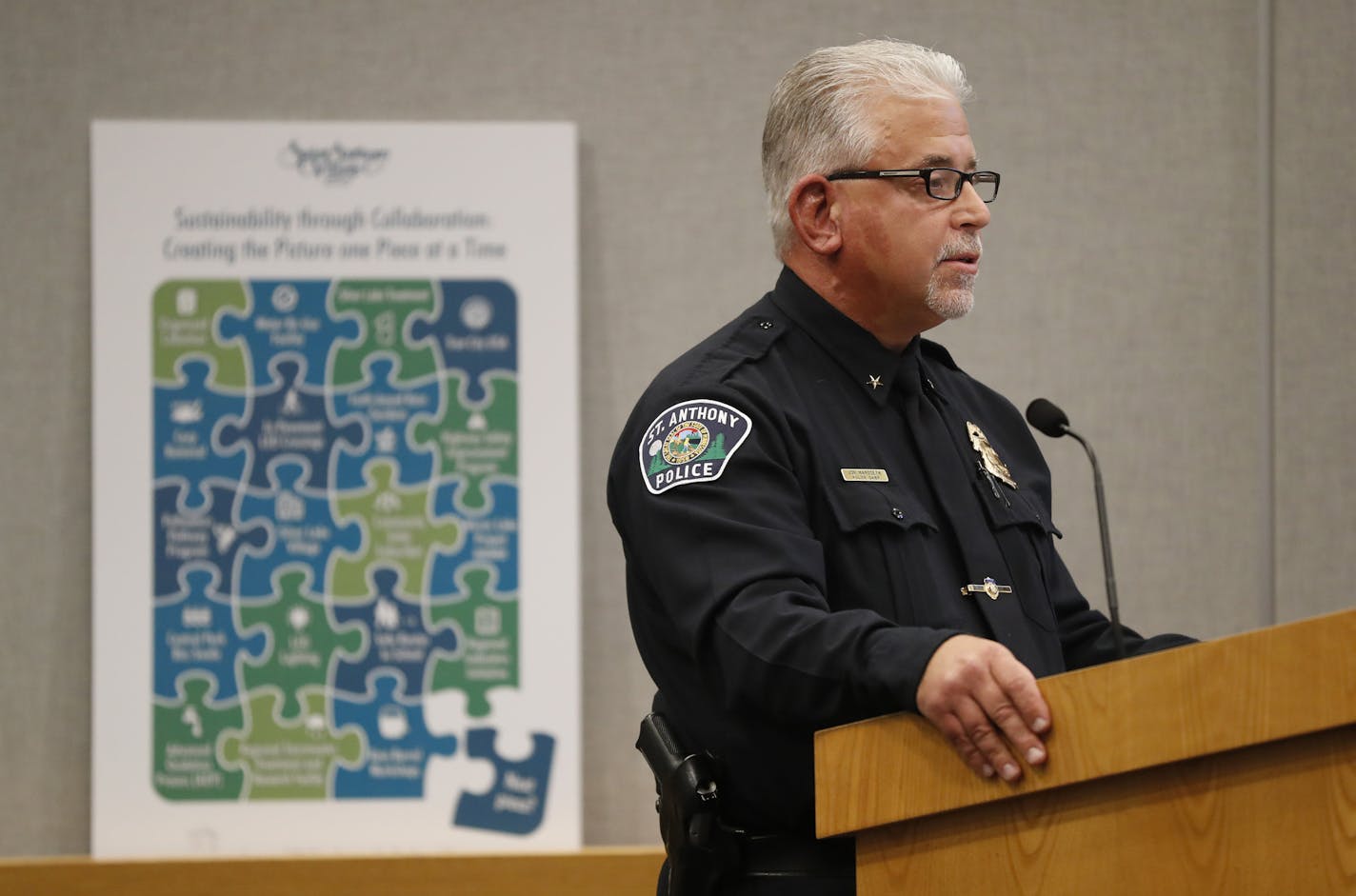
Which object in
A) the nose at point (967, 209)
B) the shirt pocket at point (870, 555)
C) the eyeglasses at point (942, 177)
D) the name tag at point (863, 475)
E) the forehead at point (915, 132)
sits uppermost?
the forehead at point (915, 132)

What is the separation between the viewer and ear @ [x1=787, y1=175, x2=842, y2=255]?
1.66m

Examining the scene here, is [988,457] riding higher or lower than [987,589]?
higher

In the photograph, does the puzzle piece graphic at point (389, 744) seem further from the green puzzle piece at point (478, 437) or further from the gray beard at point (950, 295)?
the gray beard at point (950, 295)

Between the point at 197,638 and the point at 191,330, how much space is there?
0.70 meters

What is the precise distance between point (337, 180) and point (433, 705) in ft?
4.01

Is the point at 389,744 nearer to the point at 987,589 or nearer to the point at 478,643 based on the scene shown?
the point at 478,643

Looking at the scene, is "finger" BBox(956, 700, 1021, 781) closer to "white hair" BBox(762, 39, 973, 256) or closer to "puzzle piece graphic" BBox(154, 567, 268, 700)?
"white hair" BBox(762, 39, 973, 256)

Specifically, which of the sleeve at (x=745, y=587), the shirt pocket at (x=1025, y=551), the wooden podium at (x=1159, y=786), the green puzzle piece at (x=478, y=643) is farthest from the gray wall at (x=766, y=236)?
the wooden podium at (x=1159, y=786)

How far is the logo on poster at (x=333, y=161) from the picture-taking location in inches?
123

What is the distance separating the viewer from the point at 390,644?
10.1 feet

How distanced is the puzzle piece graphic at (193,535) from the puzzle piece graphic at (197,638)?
3 centimetres

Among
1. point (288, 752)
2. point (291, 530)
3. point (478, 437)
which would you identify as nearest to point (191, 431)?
point (291, 530)

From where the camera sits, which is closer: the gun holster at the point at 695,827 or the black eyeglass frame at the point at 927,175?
the gun holster at the point at 695,827

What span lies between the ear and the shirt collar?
6cm
